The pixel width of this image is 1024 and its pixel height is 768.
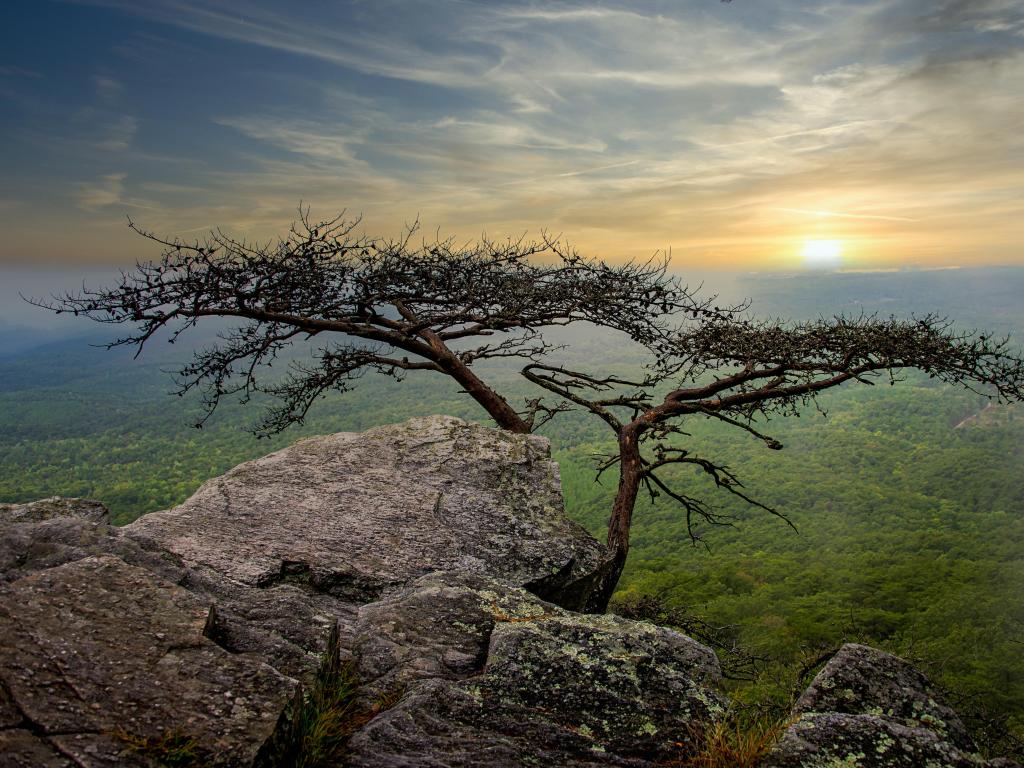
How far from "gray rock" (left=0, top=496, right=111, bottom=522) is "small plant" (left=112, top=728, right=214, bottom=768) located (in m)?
2.99

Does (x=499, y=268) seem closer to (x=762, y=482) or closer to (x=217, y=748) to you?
(x=217, y=748)

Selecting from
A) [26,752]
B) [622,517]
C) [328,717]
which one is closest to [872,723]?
[328,717]

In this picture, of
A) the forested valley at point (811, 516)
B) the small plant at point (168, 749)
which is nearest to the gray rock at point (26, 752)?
the small plant at point (168, 749)

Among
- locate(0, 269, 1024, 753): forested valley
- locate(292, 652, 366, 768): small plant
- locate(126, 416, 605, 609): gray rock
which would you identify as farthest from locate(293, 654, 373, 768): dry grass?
locate(0, 269, 1024, 753): forested valley

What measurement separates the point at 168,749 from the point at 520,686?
208 centimetres

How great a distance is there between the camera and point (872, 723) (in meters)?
3.56

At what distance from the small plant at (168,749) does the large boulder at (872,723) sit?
299 centimetres

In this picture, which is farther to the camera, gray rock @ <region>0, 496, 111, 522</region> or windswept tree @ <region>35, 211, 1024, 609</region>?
windswept tree @ <region>35, 211, 1024, 609</region>

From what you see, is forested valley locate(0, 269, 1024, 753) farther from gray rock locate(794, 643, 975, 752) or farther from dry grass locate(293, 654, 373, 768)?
dry grass locate(293, 654, 373, 768)

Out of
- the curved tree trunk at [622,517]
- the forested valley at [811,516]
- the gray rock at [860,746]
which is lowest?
the forested valley at [811,516]

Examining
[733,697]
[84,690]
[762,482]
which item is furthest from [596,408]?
[762,482]

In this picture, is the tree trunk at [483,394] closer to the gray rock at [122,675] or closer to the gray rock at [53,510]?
the gray rock at [53,510]

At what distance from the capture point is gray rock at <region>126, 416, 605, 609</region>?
6168mm

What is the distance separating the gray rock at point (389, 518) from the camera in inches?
243
